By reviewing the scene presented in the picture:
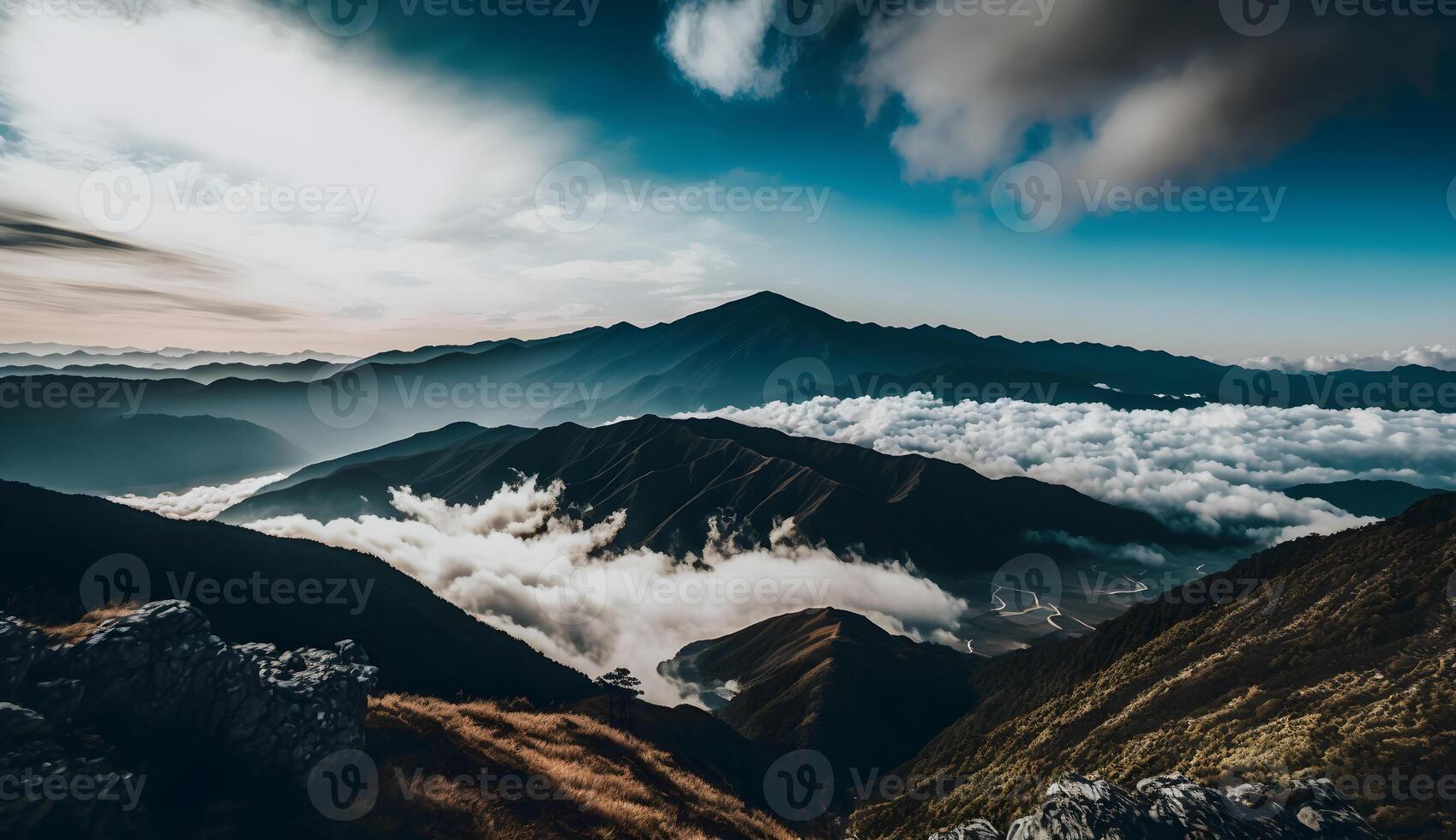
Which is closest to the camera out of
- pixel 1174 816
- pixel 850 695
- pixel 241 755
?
pixel 241 755

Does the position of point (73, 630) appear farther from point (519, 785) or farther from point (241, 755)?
point (519, 785)

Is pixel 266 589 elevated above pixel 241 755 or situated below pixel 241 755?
below

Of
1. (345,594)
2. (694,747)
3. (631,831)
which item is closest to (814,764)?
(694,747)

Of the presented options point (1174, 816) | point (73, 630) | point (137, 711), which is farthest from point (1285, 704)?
point (73, 630)

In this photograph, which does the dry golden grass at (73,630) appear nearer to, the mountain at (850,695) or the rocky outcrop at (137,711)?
the rocky outcrop at (137,711)

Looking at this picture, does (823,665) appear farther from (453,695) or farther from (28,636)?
(28,636)

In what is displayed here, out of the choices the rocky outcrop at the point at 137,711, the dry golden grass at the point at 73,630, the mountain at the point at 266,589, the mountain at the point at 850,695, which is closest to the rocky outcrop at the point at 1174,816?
the rocky outcrop at the point at 137,711

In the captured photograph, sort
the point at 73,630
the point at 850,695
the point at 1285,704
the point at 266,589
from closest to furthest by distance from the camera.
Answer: the point at 73,630
the point at 1285,704
the point at 266,589
the point at 850,695
